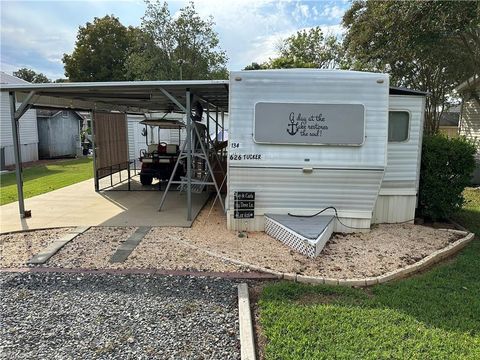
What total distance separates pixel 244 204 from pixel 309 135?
1625 millimetres

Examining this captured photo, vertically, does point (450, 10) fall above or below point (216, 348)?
above

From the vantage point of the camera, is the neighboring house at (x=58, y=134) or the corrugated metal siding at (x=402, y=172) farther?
the neighboring house at (x=58, y=134)

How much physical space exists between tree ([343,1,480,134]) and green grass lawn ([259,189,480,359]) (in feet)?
22.0

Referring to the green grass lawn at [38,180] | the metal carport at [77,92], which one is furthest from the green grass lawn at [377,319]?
the green grass lawn at [38,180]

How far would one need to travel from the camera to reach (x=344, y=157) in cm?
571

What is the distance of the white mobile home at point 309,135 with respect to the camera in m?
5.66

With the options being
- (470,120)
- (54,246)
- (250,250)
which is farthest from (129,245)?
(470,120)

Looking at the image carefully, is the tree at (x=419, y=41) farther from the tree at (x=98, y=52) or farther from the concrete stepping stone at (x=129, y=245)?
the tree at (x=98, y=52)

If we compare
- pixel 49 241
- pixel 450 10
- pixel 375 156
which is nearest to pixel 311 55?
pixel 450 10

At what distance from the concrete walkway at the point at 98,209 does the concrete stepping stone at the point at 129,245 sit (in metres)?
0.43

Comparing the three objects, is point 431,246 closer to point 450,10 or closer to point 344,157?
point 344,157

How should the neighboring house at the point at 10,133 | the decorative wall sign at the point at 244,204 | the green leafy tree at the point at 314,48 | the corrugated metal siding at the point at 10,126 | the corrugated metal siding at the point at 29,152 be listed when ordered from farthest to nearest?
1. the green leafy tree at the point at 314,48
2. the corrugated metal siding at the point at 29,152
3. the corrugated metal siding at the point at 10,126
4. the neighboring house at the point at 10,133
5. the decorative wall sign at the point at 244,204

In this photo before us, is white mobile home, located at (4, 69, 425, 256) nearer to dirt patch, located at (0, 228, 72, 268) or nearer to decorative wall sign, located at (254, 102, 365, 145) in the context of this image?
decorative wall sign, located at (254, 102, 365, 145)

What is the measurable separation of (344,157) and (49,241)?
16.5ft
